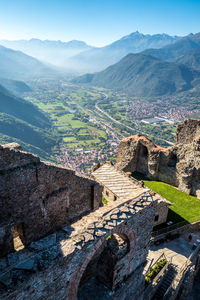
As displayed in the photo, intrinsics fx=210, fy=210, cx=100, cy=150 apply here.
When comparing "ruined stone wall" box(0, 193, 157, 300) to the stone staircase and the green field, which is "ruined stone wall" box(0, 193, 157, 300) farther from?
the green field

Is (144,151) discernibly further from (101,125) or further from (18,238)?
(101,125)

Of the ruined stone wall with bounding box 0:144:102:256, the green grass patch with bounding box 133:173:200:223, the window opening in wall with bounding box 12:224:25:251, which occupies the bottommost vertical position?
the green grass patch with bounding box 133:173:200:223

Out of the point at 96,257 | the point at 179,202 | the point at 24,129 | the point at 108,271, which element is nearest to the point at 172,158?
the point at 179,202

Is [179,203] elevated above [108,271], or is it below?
below

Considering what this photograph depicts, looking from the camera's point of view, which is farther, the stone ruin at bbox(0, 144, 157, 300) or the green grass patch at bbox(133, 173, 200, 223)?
the green grass patch at bbox(133, 173, 200, 223)

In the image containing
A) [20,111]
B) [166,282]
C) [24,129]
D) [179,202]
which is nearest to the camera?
[166,282]

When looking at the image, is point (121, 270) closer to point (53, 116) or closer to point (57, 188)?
point (57, 188)

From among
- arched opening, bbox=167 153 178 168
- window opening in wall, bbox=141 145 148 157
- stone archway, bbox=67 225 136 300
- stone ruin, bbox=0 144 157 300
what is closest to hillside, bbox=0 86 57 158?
window opening in wall, bbox=141 145 148 157
